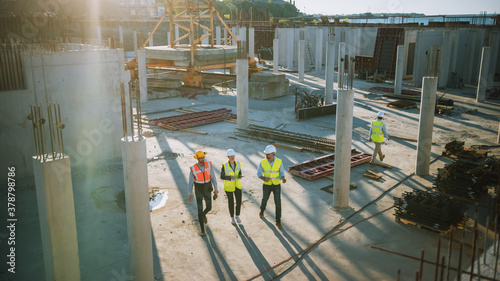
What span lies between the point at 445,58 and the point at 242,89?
Result: 61.2 ft

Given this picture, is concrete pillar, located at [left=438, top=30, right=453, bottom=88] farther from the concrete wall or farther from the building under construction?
the concrete wall

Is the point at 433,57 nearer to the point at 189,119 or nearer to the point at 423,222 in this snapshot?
the point at 423,222

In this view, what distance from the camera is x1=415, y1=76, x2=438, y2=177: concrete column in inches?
445

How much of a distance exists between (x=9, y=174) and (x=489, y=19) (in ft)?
122

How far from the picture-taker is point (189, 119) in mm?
18219

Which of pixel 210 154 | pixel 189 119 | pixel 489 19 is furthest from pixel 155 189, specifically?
pixel 489 19

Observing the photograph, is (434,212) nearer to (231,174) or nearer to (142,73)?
(231,174)

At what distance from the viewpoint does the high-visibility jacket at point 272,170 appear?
8.38 meters

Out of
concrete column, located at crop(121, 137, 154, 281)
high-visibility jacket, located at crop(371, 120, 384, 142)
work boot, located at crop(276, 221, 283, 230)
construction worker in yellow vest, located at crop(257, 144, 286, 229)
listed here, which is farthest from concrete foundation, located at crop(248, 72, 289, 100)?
concrete column, located at crop(121, 137, 154, 281)

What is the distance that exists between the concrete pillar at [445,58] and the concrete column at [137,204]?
26.8m

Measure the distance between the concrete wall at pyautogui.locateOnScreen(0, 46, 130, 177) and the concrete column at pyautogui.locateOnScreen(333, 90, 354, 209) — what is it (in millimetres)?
7450

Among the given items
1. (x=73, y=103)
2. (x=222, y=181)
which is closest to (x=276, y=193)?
(x=222, y=181)

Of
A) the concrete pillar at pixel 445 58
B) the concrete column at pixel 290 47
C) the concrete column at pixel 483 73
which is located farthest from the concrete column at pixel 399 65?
the concrete column at pixel 290 47

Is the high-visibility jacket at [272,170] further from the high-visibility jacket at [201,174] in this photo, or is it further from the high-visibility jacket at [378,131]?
the high-visibility jacket at [378,131]
